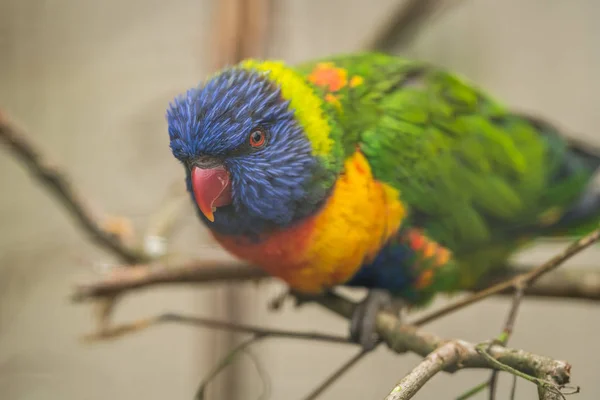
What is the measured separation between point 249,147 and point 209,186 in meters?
0.11

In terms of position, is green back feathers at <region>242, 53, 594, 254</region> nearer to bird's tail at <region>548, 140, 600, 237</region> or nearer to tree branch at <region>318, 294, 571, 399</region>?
bird's tail at <region>548, 140, 600, 237</region>

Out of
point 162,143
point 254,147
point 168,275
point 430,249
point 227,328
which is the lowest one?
point 162,143

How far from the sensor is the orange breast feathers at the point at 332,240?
1176mm

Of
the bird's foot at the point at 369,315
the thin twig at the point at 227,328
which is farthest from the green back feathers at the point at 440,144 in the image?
the thin twig at the point at 227,328

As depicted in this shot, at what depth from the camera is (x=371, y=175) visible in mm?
1283

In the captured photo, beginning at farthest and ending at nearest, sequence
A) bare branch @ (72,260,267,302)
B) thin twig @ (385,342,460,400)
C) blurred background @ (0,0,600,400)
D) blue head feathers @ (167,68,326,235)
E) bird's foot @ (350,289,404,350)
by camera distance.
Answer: blurred background @ (0,0,600,400) → bare branch @ (72,260,267,302) → bird's foot @ (350,289,404,350) → blue head feathers @ (167,68,326,235) → thin twig @ (385,342,460,400)

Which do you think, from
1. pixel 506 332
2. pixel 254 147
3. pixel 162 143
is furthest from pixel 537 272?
pixel 162 143

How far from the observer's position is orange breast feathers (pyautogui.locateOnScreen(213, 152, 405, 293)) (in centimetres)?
118

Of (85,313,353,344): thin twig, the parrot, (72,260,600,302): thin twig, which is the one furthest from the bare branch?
the parrot

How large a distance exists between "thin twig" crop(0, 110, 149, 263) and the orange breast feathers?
2.27ft

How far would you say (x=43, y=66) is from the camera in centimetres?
327

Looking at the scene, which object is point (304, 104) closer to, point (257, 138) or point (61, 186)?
point (257, 138)

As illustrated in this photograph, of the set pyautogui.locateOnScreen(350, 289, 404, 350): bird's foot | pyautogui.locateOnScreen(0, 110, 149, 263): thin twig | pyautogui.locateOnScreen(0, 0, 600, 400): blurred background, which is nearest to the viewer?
pyautogui.locateOnScreen(350, 289, 404, 350): bird's foot

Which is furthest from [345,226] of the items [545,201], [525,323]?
[525,323]
